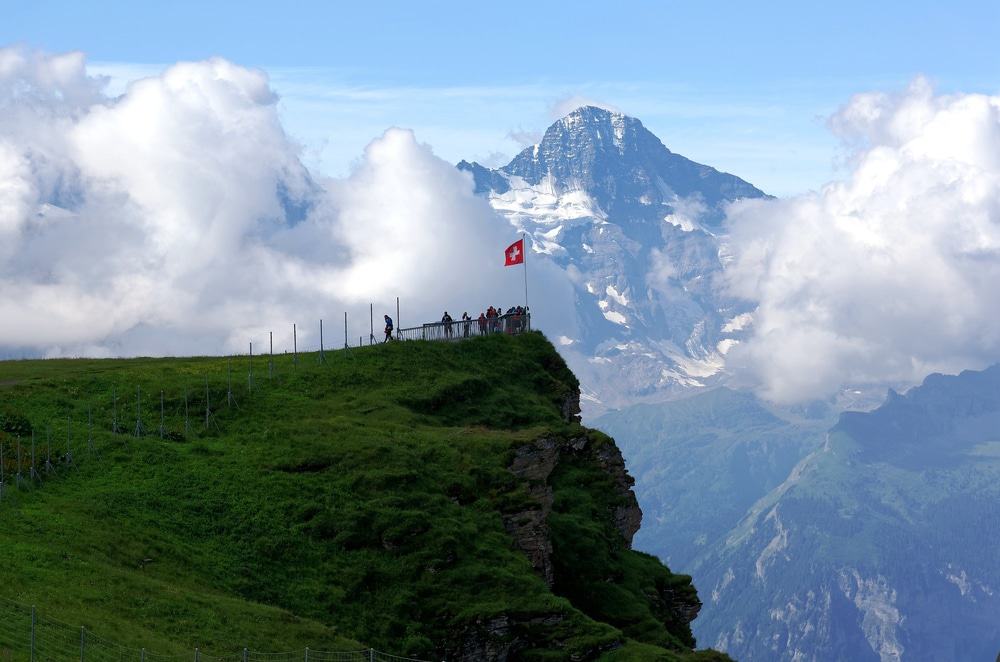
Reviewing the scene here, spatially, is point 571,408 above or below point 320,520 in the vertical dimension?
above

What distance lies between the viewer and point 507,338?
470ft

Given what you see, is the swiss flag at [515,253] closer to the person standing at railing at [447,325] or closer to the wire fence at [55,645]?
the person standing at railing at [447,325]

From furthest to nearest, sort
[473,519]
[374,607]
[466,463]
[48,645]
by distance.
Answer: [466,463] → [473,519] → [374,607] → [48,645]

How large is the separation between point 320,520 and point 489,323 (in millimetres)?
50178

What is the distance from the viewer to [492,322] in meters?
146

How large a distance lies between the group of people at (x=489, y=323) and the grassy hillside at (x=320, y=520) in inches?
321

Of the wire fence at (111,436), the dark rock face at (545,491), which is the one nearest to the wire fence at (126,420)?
the wire fence at (111,436)

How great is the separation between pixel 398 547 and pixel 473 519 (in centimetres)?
681

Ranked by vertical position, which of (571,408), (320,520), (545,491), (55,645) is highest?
(571,408)

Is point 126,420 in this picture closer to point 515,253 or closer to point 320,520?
point 320,520

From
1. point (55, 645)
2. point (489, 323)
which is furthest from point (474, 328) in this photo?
point (55, 645)

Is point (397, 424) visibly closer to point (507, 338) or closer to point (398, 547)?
point (398, 547)

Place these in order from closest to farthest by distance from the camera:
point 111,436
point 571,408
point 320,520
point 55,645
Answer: point 55,645 < point 320,520 < point 111,436 < point 571,408

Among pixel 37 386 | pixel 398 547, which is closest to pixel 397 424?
pixel 398 547
